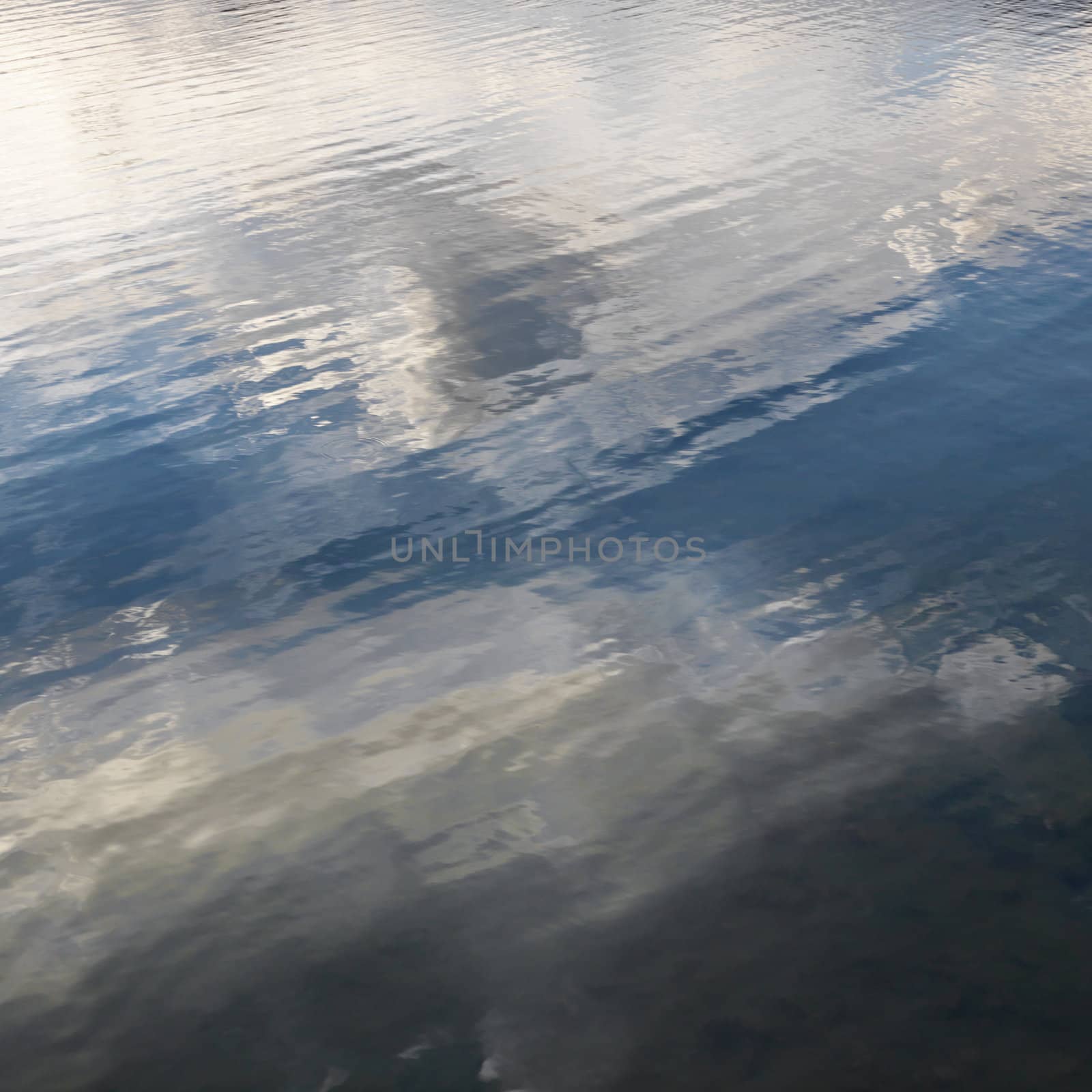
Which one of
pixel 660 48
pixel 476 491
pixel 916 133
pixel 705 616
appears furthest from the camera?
pixel 660 48

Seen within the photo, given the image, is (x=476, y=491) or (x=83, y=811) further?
(x=476, y=491)

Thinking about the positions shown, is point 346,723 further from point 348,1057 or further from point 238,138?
point 238,138

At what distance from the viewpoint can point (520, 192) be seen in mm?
21844

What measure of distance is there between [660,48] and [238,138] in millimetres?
15421

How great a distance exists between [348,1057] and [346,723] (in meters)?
3.02

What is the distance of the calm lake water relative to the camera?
Result: 21.5ft

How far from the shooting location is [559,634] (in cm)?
972

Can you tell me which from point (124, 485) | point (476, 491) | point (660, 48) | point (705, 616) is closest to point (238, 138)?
point (660, 48)

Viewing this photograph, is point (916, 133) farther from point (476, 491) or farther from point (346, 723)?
point (346, 723)

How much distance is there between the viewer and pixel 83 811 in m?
8.05

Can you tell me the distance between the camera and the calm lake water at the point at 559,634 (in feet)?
21.5

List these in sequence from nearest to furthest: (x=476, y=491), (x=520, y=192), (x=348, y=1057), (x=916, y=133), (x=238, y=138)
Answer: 1. (x=348, y=1057)
2. (x=476, y=491)
3. (x=520, y=192)
4. (x=916, y=133)
5. (x=238, y=138)

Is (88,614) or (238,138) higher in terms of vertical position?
(238,138)

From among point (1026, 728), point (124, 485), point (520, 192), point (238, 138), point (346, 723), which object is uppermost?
point (238, 138)
